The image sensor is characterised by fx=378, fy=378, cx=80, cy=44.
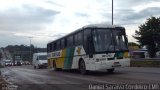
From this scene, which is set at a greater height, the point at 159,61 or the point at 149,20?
the point at 149,20

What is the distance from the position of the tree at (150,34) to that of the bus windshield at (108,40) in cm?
5038

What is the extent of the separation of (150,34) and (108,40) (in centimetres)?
5416

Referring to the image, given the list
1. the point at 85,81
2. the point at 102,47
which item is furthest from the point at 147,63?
the point at 85,81

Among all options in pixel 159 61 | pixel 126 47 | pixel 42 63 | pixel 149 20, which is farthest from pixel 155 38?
pixel 126 47

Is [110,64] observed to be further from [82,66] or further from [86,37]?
[82,66]

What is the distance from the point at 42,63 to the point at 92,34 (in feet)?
98.8

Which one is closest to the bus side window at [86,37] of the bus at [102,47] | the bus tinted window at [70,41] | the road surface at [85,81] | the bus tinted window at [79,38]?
the bus at [102,47]

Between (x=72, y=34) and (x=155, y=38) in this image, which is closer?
(x=72, y=34)

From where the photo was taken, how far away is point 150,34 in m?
75.2

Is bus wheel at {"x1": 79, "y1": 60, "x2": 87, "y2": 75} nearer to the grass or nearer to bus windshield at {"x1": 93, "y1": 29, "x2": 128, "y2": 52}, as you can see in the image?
bus windshield at {"x1": 93, "y1": 29, "x2": 128, "y2": 52}

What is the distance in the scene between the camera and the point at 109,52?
22406mm

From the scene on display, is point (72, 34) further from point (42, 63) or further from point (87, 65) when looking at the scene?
point (42, 63)

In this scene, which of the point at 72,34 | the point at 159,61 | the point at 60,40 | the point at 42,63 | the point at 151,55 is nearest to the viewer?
the point at 72,34

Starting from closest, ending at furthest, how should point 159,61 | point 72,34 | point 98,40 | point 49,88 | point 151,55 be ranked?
point 49,88 → point 98,40 → point 72,34 → point 159,61 → point 151,55
